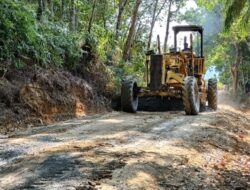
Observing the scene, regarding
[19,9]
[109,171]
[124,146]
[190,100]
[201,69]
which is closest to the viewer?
[109,171]

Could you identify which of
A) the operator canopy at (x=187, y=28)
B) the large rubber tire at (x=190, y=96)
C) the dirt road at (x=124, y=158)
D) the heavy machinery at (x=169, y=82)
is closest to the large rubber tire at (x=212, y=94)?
the heavy machinery at (x=169, y=82)

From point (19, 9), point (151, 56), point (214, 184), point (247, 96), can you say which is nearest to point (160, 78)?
point (151, 56)

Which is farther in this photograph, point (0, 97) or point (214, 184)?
point (0, 97)

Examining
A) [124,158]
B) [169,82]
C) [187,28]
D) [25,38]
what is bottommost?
[124,158]

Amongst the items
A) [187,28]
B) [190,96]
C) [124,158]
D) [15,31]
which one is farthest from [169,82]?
[124,158]

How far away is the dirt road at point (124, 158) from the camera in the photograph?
620 centimetres

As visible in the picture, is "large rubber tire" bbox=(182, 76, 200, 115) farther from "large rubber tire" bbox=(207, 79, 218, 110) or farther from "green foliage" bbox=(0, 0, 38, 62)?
"green foliage" bbox=(0, 0, 38, 62)

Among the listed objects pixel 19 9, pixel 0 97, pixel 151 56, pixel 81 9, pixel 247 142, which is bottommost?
pixel 247 142

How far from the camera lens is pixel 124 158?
750cm

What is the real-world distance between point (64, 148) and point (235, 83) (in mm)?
34149

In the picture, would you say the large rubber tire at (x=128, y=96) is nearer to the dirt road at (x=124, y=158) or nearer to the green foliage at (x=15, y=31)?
the green foliage at (x=15, y=31)

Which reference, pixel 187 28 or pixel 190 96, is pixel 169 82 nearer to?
pixel 190 96

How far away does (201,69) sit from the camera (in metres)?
19.1

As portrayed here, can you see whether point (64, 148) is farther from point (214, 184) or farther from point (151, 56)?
point (151, 56)
